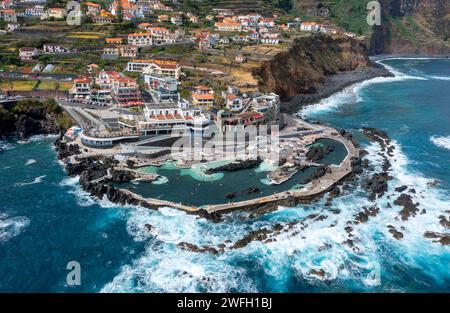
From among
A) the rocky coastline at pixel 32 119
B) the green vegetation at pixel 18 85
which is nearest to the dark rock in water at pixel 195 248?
the rocky coastline at pixel 32 119

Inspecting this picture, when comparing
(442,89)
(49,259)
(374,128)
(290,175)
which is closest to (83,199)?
(49,259)

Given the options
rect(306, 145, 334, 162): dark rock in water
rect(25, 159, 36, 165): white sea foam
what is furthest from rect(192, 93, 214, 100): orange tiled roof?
rect(25, 159, 36, 165): white sea foam

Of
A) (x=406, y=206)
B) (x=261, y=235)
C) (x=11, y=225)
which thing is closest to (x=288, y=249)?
(x=261, y=235)

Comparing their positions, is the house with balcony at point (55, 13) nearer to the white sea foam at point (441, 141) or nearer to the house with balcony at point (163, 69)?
the house with balcony at point (163, 69)

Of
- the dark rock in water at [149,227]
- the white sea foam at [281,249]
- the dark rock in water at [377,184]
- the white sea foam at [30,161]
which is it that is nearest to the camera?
the white sea foam at [281,249]

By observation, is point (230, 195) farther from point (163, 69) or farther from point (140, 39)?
point (140, 39)

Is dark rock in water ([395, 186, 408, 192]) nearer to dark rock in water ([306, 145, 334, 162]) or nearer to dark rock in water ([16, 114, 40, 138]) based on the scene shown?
dark rock in water ([306, 145, 334, 162])

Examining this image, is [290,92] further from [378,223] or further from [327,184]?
[378,223]
